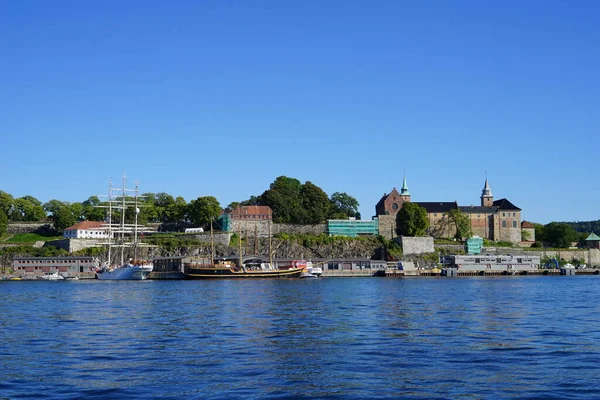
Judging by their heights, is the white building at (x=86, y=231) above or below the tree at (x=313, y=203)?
below

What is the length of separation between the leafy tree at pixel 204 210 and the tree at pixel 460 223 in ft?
122

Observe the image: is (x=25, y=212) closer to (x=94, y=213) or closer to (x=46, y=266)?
(x=94, y=213)

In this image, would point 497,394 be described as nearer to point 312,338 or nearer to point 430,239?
point 312,338

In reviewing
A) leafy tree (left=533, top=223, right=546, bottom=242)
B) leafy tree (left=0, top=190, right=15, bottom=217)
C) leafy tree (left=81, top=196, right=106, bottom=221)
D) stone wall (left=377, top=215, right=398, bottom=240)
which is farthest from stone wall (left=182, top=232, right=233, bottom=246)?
leafy tree (left=533, top=223, right=546, bottom=242)

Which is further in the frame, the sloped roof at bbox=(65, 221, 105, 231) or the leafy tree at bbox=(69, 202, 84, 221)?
the leafy tree at bbox=(69, 202, 84, 221)

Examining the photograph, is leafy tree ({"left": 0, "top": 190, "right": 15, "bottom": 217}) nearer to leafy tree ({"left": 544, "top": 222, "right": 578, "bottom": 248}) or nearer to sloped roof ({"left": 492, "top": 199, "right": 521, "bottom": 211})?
sloped roof ({"left": 492, "top": 199, "right": 521, "bottom": 211})

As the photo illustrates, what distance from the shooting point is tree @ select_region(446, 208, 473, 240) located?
4336 inches

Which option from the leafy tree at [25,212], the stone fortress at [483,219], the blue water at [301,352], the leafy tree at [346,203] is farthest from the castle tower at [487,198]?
the blue water at [301,352]

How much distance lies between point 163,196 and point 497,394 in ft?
384

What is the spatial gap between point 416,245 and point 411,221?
445 cm

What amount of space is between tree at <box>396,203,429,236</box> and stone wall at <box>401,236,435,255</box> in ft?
8.37

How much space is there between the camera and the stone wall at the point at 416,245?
100 m

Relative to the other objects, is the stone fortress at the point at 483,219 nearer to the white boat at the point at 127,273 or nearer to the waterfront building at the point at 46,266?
the white boat at the point at 127,273

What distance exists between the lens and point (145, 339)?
2497 cm
